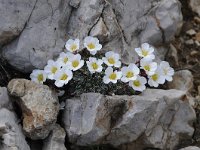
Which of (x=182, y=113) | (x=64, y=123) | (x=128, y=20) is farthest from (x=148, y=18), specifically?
(x=64, y=123)

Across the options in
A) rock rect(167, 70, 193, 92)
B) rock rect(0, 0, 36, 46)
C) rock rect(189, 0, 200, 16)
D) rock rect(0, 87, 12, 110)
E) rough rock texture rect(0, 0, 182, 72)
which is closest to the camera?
rock rect(0, 87, 12, 110)

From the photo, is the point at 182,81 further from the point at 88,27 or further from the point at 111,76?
the point at 88,27

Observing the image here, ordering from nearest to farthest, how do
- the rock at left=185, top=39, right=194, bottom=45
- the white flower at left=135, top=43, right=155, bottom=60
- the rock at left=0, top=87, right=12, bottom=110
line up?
the rock at left=0, top=87, right=12, bottom=110, the white flower at left=135, top=43, right=155, bottom=60, the rock at left=185, top=39, right=194, bottom=45

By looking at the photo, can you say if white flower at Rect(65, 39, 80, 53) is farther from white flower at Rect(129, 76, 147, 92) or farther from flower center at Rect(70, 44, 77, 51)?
white flower at Rect(129, 76, 147, 92)

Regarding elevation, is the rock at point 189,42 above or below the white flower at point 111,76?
below

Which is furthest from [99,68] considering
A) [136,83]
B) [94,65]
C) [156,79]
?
[156,79]

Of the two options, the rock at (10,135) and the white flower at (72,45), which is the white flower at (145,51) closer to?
the white flower at (72,45)

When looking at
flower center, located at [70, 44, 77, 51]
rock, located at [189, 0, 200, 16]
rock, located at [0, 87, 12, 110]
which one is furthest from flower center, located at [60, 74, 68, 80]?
rock, located at [189, 0, 200, 16]

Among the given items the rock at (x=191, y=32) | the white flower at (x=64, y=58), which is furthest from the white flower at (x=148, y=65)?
the rock at (x=191, y=32)
